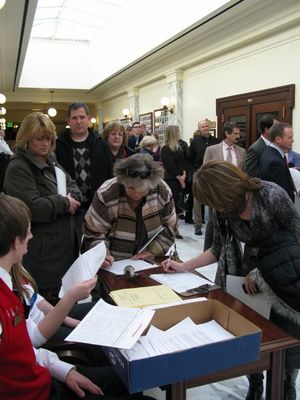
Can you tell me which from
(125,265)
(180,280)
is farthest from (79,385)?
(125,265)

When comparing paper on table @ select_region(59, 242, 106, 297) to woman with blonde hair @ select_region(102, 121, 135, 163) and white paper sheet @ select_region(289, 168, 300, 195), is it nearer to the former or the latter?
woman with blonde hair @ select_region(102, 121, 135, 163)

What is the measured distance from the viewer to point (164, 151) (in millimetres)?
5859

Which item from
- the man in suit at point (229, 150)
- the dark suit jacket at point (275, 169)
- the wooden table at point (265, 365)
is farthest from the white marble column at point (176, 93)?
the wooden table at point (265, 365)

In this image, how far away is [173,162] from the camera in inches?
227

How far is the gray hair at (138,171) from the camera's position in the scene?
2066 millimetres

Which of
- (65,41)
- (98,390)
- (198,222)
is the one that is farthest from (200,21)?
(65,41)

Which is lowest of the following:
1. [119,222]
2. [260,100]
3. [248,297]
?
[248,297]

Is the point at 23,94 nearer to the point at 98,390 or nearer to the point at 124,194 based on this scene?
the point at 124,194

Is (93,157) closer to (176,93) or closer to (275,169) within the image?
(275,169)

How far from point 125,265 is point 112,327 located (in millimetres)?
830

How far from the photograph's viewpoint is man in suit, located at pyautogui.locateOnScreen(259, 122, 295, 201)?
12.3ft

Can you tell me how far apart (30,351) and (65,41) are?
12.4m

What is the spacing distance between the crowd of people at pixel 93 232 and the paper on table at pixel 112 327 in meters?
0.12

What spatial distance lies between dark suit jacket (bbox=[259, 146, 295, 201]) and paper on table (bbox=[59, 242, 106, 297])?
2.52m
